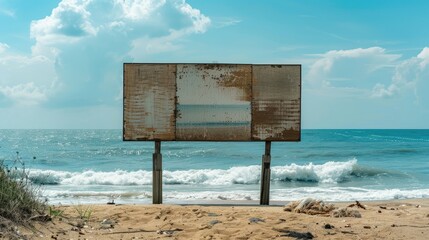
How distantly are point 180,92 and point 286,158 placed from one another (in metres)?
34.8

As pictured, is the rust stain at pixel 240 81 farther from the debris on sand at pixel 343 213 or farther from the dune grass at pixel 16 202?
→ the dune grass at pixel 16 202

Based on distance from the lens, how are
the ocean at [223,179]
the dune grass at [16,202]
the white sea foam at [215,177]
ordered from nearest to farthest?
the dune grass at [16,202], the ocean at [223,179], the white sea foam at [215,177]

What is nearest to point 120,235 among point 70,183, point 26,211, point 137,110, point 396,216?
point 26,211

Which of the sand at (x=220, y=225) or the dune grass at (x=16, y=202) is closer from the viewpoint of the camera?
the dune grass at (x=16, y=202)

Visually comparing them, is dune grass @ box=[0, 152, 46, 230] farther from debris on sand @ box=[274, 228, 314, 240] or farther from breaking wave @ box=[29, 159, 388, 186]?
breaking wave @ box=[29, 159, 388, 186]

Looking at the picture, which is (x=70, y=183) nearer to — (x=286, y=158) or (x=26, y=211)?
(x=26, y=211)

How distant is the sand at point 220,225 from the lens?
27.9ft

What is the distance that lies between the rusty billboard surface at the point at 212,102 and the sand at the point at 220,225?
232 centimetres

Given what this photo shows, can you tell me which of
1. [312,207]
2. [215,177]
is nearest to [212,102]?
[312,207]

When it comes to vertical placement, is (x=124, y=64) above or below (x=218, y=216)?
above

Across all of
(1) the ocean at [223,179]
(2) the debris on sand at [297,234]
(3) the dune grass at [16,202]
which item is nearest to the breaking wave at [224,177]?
(1) the ocean at [223,179]

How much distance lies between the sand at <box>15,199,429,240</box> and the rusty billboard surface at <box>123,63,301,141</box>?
2.32m

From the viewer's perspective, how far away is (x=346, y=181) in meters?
27.9

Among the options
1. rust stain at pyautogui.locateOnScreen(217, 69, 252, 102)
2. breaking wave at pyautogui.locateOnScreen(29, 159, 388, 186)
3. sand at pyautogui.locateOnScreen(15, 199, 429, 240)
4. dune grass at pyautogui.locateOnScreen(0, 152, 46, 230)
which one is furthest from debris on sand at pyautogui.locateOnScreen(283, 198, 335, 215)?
breaking wave at pyautogui.locateOnScreen(29, 159, 388, 186)
